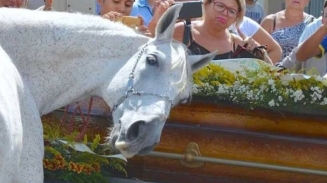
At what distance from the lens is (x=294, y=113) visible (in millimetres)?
4758

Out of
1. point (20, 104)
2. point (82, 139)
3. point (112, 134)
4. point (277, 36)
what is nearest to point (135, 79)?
point (112, 134)

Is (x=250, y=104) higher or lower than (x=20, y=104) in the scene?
lower

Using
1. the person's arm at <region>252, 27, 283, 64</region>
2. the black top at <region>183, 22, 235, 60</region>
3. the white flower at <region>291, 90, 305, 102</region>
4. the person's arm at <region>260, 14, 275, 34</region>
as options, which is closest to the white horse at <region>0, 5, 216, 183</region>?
the white flower at <region>291, 90, 305, 102</region>

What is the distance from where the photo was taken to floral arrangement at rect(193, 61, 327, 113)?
471cm

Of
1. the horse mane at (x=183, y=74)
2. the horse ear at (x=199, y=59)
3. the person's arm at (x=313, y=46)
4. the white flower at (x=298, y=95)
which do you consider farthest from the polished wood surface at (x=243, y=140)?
the horse mane at (x=183, y=74)

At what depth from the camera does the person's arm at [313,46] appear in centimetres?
538

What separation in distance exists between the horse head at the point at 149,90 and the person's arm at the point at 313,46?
2032 millimetres

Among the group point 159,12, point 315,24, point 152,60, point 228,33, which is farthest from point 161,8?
point 152,60

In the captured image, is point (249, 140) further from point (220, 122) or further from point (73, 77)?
point (73, 77)

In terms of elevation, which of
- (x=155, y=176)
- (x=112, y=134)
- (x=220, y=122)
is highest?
(x=112, y=134)

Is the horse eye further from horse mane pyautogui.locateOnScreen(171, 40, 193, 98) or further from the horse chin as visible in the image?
the horse chin

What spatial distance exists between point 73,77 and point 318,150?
1734 millimetres

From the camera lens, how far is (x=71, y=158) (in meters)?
4.77

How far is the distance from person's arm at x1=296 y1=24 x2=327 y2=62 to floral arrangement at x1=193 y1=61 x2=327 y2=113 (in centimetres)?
63
